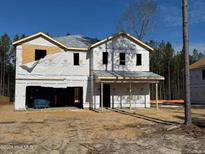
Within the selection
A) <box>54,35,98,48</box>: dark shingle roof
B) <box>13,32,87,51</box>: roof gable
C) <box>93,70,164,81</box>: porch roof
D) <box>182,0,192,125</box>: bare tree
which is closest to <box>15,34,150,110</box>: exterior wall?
<box>13,32,87,51</box>: roof gable

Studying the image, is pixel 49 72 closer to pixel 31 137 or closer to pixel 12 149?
pixel 31 137

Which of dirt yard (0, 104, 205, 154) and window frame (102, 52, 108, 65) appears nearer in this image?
dirt yard (0, 104, 205, 154)

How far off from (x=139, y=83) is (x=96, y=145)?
1572cm

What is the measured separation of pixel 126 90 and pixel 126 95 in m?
0.50

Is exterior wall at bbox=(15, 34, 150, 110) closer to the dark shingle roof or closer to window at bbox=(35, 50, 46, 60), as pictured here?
window at bbox=(35, 50, 46, 60)

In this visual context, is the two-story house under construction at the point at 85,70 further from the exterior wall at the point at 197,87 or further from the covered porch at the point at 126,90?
the exterior wall at the point at 197,87

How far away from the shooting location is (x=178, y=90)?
57406mm

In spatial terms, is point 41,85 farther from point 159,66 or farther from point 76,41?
point 159,66

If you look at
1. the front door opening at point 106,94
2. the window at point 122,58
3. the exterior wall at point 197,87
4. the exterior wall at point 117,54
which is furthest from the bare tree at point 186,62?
the exterior wall at point 197,87

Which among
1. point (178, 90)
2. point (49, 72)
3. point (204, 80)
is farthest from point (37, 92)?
point (178, 90)

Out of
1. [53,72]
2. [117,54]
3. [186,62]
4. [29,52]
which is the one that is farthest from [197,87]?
[29,52]

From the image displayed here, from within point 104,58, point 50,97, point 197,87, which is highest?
point 104,58

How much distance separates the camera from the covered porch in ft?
71.6

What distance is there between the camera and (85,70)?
75.7 feet
